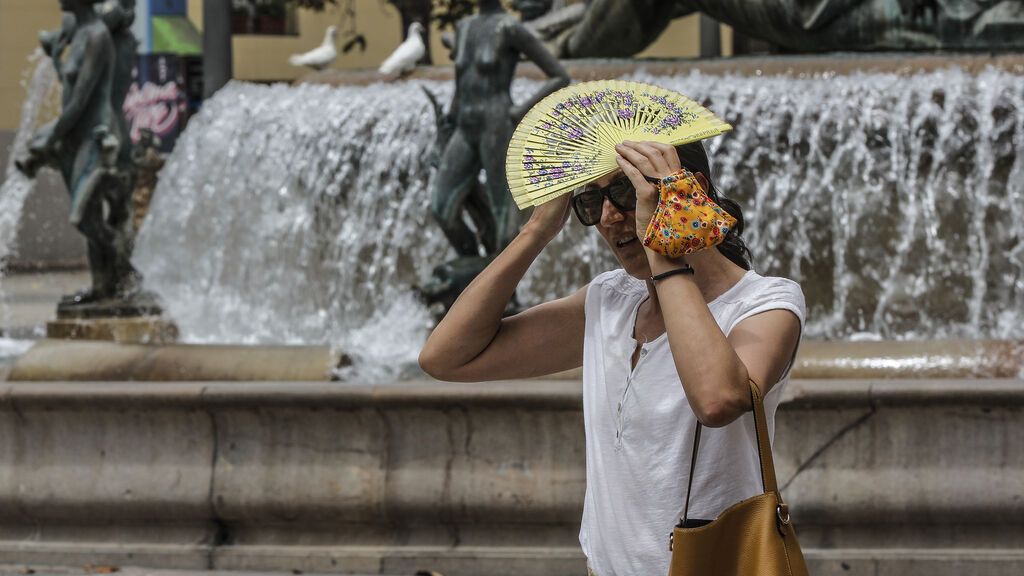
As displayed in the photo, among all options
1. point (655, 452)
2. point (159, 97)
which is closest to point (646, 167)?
point (655, 452)

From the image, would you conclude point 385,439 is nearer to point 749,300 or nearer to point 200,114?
point 749,300

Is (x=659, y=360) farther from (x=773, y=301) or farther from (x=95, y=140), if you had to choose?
(x=95, y=140)

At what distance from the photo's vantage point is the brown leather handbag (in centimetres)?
222

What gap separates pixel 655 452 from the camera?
2.40 m

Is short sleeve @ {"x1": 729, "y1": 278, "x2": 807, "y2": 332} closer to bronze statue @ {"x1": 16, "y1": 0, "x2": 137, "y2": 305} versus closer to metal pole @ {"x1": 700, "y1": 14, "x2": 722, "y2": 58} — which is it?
bronze statue @ {"x1": 16, "y1": 0, "x2": 137, "y2": 305}

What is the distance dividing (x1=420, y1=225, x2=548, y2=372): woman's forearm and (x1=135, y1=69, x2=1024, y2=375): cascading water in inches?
198

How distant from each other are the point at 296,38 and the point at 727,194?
74.0ft

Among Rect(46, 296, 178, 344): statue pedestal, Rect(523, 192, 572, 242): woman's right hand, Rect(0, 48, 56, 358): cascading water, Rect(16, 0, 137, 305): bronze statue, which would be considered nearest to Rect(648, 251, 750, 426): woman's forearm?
Rect(523, 192, 572, 242): woman's right hand

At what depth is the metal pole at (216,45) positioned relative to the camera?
1945 centimetres

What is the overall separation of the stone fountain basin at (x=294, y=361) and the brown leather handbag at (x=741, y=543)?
11.8 ft

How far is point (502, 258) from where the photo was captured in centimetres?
268

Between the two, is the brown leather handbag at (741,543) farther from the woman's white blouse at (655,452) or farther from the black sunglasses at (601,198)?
the black sunglasses at (601,198)

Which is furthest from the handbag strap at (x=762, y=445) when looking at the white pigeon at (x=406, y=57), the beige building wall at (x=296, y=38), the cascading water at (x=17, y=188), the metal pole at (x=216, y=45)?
the beige building wall at (x=296, y=38)

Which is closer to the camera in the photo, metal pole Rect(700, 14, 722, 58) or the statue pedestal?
the statue pedestal
